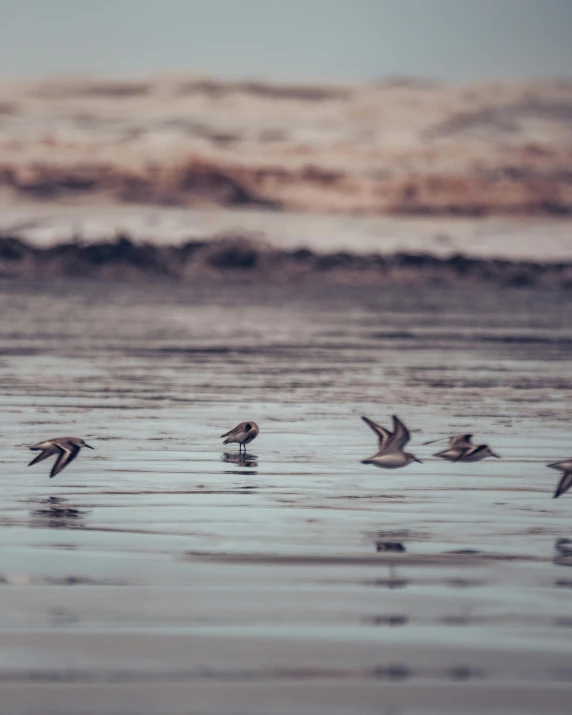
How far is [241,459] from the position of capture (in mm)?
17453

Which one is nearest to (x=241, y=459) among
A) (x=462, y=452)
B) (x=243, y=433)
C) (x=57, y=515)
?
(x=243, y=433)

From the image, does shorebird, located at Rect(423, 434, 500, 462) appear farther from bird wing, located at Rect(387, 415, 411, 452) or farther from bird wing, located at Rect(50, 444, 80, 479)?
bird wing, located at Rect(50, 444, 80, 479)

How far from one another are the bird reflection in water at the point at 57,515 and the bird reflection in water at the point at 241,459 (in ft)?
11.3

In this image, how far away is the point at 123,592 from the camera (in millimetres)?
9727

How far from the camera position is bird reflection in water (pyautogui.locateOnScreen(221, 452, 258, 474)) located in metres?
17.0

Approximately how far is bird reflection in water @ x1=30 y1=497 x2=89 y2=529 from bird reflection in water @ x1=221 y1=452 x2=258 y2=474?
11.3 ft

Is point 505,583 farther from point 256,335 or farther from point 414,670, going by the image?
point 256,335

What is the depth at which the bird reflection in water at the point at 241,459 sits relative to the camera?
17.0 m

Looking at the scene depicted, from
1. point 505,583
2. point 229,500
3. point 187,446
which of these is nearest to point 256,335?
point 187,446

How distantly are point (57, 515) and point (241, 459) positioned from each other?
4.73m

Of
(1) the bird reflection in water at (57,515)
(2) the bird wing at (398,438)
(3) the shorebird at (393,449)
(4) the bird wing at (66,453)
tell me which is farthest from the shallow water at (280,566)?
(2) the bird wing at (398,438)

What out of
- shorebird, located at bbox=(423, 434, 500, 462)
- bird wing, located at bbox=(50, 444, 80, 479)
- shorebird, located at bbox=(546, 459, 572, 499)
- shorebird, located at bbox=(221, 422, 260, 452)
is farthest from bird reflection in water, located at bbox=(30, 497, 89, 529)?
shorebird, located at bbox=(546, 459, 572, 499)

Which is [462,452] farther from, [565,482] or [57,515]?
[57,515]

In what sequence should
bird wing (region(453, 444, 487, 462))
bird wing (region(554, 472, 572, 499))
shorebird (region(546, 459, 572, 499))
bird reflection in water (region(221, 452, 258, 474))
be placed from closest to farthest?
shorebird (region(546, 459, 572, 499)) < bird wing (region(554, 472, 572, 499)) < bird wing (region(453, 444, 487, 462)) < bird reflection in water (region(221, 452, 258, 474))
